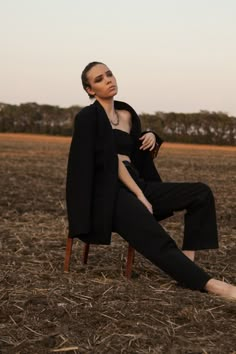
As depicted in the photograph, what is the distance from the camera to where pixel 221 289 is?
4.27 metres

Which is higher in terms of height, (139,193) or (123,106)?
(123,106)

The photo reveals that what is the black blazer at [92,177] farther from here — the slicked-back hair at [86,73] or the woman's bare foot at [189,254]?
the woman's bare foot at [189,254]

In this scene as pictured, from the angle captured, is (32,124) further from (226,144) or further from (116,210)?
(116,210)

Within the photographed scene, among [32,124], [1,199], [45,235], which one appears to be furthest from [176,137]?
[45,235]

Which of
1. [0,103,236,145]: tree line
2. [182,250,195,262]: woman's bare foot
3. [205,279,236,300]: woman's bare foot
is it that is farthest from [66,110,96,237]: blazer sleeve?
[0,103,236,145]: tree line

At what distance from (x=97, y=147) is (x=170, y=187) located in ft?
2.14

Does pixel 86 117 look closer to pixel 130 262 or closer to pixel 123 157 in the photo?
pixel 123 157

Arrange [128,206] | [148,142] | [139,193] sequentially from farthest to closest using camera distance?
[148,142] → [139,193] → [128,206]

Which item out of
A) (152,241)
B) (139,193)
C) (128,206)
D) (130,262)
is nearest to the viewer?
(152,241)

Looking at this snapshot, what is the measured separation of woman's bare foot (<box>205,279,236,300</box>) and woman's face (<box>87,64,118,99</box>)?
5.41 feet

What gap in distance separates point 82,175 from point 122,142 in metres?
0.45

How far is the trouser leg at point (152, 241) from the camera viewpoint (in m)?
4.40

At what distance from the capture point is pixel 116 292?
4.30m

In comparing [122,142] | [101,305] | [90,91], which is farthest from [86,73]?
[101,305]
